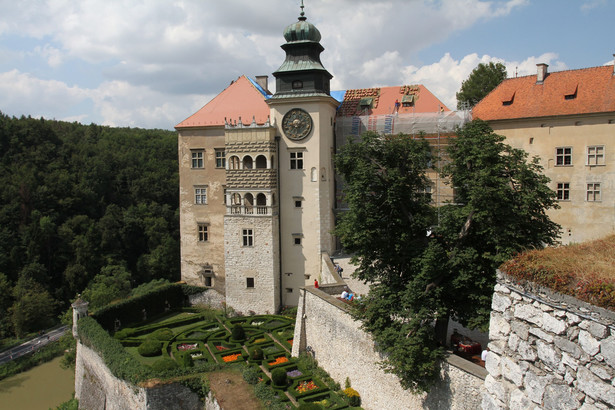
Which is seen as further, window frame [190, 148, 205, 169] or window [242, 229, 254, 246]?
window frame [190, 148, 205, 169]

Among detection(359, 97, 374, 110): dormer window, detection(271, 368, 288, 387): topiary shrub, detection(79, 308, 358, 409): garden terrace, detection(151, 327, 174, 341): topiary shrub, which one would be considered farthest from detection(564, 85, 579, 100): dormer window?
detection(151, 327, 174, 341): topiary shrub

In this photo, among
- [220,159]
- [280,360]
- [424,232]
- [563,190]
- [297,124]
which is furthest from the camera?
[220,159]

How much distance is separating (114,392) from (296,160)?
14.4 m

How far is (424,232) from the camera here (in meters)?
15.9

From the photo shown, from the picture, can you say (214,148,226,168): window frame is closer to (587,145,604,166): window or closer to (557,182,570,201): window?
Answer: (557,182,570,201): window

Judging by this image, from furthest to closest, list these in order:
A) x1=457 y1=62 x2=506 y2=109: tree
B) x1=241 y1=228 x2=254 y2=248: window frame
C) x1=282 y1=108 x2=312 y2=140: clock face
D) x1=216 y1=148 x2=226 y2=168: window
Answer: x1=457 y1=62 x2=506 y2=109: tree → x1=216 y1=148 x2=226 y2=168: window → x1=241 y1=228 x2=254 y2=248: window frame → x1=282 y1=108 x2=312 y2=140: clock face

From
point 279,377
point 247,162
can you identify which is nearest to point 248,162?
point 247,162

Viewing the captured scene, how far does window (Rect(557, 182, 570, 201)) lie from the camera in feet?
80.0

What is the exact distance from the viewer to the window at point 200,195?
30.4 m

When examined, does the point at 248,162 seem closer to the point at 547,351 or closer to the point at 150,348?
the point at 150,348

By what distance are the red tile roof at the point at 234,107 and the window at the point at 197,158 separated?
168 cm

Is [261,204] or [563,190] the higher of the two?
[563,190]

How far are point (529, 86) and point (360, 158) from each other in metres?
15.3

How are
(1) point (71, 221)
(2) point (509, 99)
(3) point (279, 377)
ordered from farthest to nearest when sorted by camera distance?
(1) point (71, 221), (2) point (509, 99), (3) point (279, 377)
